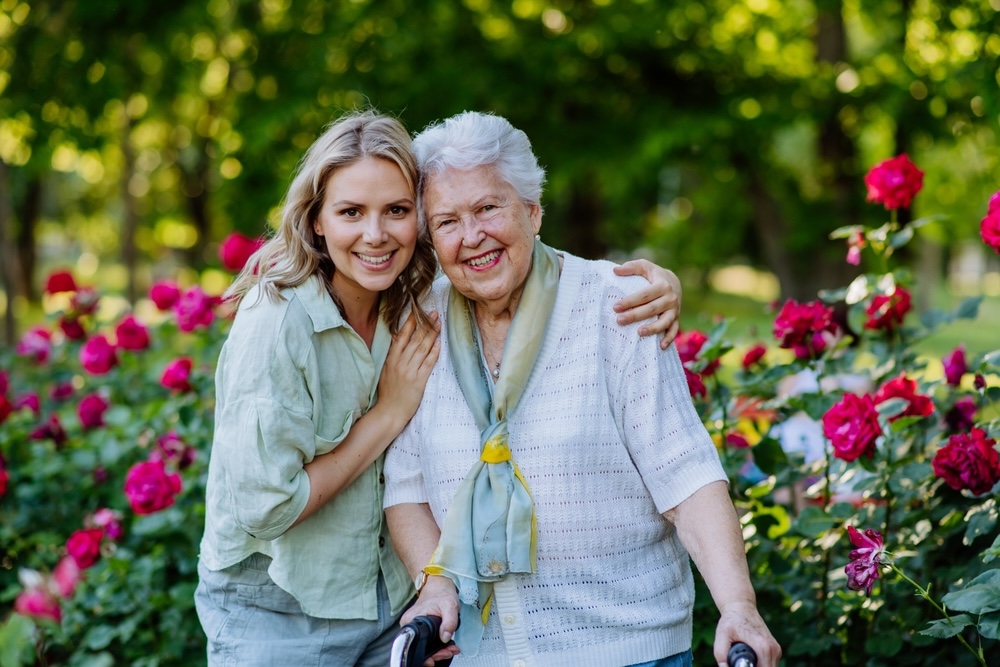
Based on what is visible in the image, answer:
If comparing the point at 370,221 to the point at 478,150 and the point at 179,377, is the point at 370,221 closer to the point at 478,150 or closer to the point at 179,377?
the point at 478,150

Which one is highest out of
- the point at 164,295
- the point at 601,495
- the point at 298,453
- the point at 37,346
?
the point at 164,295

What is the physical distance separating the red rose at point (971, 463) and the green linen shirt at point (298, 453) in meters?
1.35

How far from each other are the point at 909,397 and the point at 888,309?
39 centimetres

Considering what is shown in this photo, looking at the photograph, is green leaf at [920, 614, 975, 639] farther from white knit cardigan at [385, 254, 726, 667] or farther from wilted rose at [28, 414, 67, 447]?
wilted rose at [28, 414, 67, 447]

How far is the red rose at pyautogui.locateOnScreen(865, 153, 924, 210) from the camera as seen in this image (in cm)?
302

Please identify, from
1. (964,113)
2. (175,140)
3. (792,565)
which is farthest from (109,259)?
(792,565)

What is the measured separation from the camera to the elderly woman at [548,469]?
2.31m

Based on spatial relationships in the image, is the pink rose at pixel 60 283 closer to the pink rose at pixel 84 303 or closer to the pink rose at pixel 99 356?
the pink rose at pixel 84 303

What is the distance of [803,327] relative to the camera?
2.85 metres

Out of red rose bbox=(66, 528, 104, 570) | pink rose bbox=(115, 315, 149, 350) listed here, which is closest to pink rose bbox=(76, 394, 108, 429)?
pink rose bbox=(115, 315, 149, 350)

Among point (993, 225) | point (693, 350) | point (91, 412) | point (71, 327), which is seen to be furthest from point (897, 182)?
point (71, 327)

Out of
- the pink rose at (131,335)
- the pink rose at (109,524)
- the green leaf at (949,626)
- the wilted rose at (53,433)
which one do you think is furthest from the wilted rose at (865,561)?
the wilted rose at (53,433)

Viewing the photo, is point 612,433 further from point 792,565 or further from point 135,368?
point 135,368

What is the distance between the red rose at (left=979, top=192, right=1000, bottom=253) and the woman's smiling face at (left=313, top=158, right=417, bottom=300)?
1.42 metres
